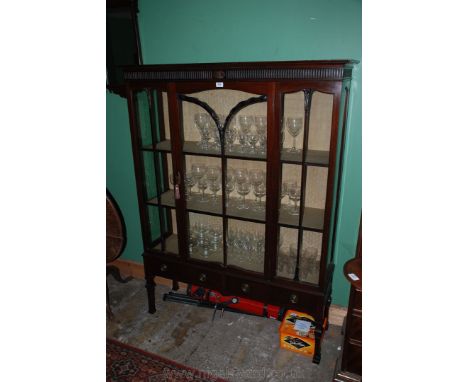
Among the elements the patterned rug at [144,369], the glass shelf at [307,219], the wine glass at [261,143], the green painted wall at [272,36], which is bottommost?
the patterned rug at [144,369]

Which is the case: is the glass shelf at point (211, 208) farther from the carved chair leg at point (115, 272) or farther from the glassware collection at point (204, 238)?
the carved chair leg at point (115, 272)

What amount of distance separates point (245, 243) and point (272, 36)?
4.79 ft

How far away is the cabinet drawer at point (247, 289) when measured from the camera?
2.23m

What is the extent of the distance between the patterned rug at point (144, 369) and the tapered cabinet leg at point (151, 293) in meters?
0.41

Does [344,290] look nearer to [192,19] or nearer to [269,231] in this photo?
[269,231]

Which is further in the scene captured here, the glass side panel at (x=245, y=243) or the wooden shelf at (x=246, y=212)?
the glass side panel at (x=245, y=243)

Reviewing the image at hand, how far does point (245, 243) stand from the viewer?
2.38 meters

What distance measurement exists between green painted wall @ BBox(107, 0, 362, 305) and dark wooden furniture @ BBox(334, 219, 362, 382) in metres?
0.66

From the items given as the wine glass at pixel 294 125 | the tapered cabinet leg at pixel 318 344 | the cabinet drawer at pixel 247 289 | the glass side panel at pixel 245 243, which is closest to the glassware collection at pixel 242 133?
the wine glass at pixel 294 125

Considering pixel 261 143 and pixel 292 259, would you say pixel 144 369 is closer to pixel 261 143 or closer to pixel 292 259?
pixel 292 259

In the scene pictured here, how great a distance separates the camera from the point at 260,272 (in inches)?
88.1

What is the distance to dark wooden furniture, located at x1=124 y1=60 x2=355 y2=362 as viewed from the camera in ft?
5.89

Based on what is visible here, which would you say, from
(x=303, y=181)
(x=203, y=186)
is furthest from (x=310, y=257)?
(x=203, y=186)

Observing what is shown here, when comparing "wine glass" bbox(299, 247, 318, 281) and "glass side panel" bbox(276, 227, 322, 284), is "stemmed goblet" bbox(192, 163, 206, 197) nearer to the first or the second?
"glass side panel" bbox(276, 227, 322, 284)
